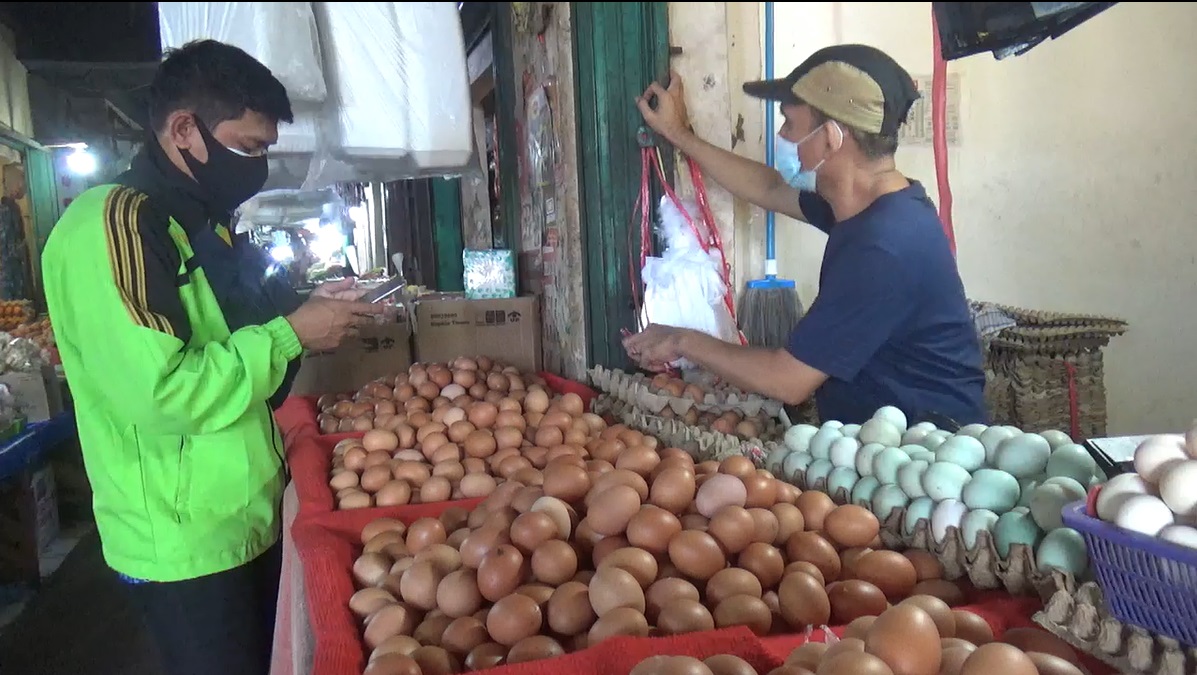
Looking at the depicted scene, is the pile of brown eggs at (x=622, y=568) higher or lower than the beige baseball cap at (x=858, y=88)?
lower

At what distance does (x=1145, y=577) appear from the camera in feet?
2.55

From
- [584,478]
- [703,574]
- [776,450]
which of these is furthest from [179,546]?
[776,450]

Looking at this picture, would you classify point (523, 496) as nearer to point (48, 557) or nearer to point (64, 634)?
point (64, 634)

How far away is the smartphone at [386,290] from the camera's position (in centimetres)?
224

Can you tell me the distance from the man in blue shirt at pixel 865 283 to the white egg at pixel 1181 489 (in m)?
0.85

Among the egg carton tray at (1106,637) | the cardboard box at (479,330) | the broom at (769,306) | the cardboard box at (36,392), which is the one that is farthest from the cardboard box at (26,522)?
the egg carton tray at (1106,637)

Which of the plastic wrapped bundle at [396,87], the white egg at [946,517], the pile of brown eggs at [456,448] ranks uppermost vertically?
the plastic wrapped bundle at [396,87]

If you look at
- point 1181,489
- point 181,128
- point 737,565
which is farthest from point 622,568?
point 181,128

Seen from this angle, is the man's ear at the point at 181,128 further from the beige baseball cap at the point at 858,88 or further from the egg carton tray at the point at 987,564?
the egg carton tray at the point at 987,564

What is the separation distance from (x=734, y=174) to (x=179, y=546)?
1792mm

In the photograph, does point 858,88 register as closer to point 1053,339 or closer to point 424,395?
point 1053,339

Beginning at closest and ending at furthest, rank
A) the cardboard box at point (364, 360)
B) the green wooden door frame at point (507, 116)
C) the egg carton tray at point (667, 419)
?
the egg carton tray at point (667, 419)
the cardboard box at point (364, 360)
the green wooden door frame at point (507, 116)

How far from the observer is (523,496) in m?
1.31

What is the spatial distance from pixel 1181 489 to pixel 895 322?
2.94 feet
